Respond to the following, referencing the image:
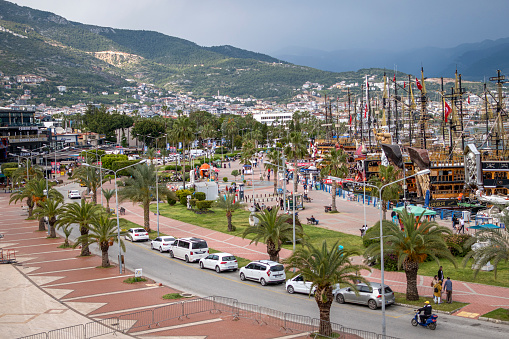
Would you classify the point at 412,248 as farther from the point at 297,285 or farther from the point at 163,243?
the point at 163,243

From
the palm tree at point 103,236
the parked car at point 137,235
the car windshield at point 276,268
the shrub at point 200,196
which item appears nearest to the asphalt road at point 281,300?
the car windshield at point 276,268

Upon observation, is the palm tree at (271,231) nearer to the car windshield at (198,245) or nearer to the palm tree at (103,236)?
the car windshield at (198,245)

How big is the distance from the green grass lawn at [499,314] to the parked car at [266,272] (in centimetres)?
1036

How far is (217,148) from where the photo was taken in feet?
486

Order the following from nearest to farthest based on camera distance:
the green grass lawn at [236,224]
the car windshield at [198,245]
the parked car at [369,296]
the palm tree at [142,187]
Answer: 1. the parked car at [369,296]
2. the car windshield at [198,245]
3. the green grass lawn at [236,224]
4. the palm tree at [142,187]

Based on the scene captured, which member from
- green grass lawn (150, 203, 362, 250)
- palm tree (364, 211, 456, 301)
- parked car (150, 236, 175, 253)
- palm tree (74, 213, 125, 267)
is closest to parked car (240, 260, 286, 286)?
palm tree (364, 211, 456, 301)

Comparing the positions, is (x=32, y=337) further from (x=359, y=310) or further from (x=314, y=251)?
(x=359, y=310)

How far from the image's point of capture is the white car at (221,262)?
30516 mm

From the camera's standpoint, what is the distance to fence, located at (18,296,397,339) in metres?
19.2

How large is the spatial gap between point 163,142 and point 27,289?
11311cm

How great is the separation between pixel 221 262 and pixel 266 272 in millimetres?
4158

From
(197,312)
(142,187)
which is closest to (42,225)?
(142,187)

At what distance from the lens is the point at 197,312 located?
73.8ft

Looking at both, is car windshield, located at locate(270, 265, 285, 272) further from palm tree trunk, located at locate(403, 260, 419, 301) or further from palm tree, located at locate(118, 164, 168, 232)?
palm tree, located at locate(118, 164, 168, 232)
